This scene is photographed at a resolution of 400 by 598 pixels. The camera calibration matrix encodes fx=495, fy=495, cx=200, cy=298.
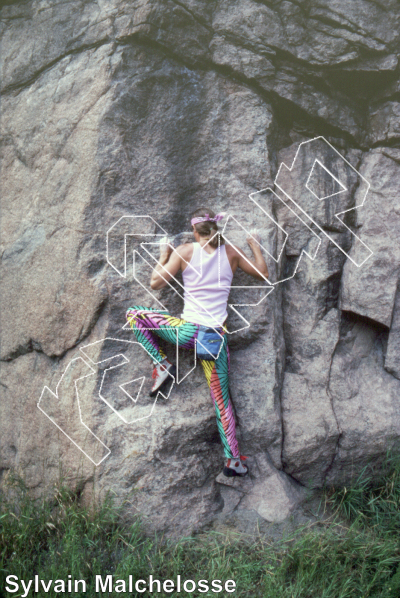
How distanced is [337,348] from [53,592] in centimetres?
282

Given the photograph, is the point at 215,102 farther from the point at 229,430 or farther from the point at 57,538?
the point at 57,538

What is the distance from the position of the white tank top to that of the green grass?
1.57 meters

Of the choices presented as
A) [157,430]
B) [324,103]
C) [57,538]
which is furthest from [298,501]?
[324,103]

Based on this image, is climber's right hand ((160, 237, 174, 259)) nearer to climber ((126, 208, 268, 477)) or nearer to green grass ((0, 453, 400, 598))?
climber ((126, 208, 268, 477))

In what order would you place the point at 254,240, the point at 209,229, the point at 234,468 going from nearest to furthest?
the point at 209,229 < the point at 234,468 < the point at 254,240

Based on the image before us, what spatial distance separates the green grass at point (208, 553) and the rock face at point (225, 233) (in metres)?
0.22

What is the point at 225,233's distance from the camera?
4.11 metres

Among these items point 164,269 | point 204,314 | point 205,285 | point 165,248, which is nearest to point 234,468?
point 204,314

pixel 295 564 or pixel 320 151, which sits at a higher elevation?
pixel 320 151

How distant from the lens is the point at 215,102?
4.20m
